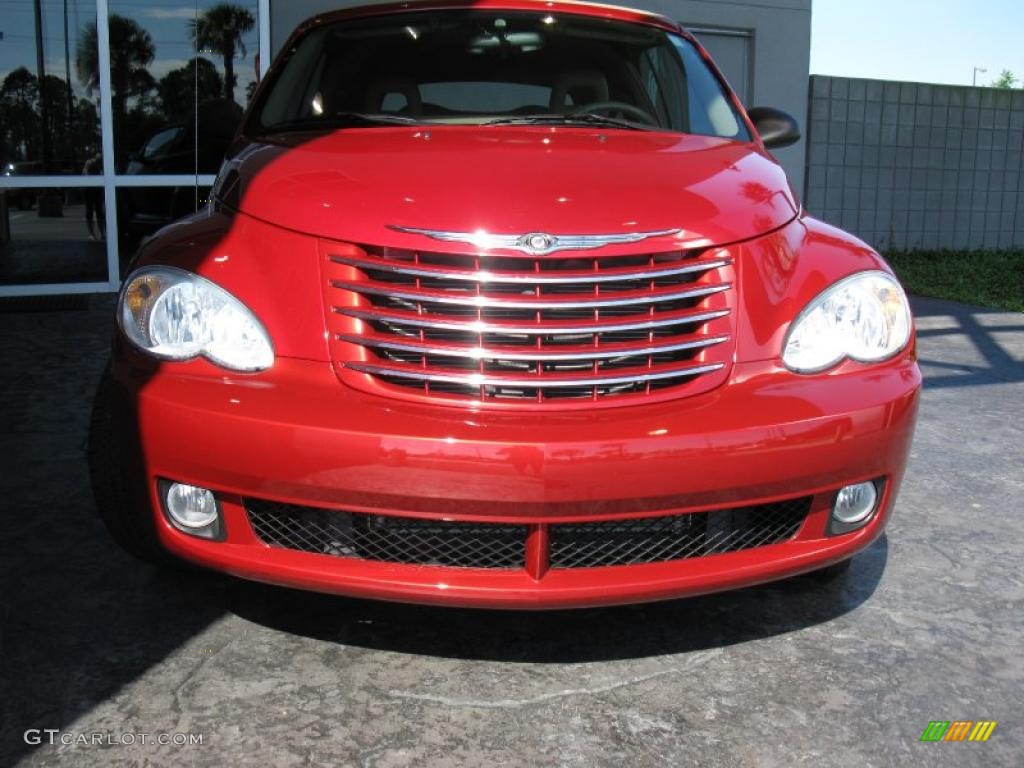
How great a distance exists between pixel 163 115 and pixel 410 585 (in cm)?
669

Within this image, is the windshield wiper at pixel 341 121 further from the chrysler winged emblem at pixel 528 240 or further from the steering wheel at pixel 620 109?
the chrysler winged emblem at pixel 528 240

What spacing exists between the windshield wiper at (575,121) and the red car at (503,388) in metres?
0.56

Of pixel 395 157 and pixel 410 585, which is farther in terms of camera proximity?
pixel 395 157

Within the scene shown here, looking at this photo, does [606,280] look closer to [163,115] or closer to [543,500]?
[543,500]

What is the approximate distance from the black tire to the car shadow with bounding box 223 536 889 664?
0.30 metres

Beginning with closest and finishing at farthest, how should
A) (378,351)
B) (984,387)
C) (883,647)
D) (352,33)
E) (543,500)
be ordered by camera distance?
(543,500) → (378,351) → (883,647) → (352,33) → (984,387)

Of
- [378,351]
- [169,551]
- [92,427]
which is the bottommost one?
[169,551]

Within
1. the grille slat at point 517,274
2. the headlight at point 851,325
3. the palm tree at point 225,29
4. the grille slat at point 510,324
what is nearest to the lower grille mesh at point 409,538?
the grille slat at point 510,324

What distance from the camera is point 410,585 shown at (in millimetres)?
2104

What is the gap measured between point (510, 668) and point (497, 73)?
2135 mm

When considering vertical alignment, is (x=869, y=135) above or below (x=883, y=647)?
above

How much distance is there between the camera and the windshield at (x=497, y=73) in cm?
335

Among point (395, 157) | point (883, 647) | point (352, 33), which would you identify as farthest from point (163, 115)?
point (883, 647)

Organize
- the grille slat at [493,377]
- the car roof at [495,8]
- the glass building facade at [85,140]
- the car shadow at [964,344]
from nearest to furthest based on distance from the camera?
1. the grille slat at [493,377]
2. the car roof at [495,8]
3. the car shadow at [964,344]
4. the glass building facade at [85,140]
